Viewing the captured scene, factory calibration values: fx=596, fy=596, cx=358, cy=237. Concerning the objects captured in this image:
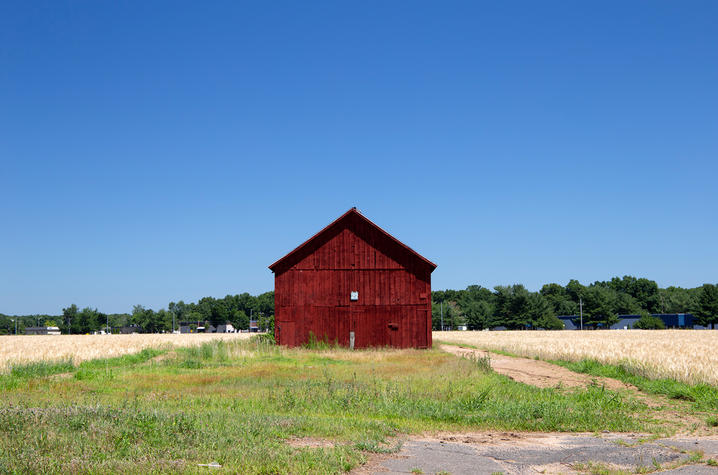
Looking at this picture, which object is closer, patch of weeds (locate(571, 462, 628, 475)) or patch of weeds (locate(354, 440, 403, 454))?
patch of weeds (locate(571, 462, 628, 475))

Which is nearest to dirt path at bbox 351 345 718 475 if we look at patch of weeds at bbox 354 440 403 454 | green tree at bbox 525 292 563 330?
patch of weeds at bbox 354 440 403 454

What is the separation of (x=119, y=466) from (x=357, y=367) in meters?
17.7

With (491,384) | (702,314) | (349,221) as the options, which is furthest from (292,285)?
(702,314)

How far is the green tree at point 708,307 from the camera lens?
122m

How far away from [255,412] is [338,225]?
2398 cm

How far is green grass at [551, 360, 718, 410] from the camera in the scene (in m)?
17.3

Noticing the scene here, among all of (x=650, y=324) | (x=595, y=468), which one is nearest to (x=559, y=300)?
(x=650, y=324)

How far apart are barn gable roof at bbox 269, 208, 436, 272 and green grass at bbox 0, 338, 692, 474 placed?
10.4 metres

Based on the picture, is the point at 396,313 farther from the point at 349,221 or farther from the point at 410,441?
the point at 410,441

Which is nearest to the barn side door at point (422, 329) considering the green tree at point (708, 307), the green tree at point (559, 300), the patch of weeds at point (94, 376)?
the patch of weeds at point (94, 376)

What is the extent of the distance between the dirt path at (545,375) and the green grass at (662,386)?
0.47 m

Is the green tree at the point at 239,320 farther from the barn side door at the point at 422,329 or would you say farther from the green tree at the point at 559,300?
the barn side door at the point at 422,329

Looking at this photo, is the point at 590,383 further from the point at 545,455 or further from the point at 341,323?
the point at 341,323

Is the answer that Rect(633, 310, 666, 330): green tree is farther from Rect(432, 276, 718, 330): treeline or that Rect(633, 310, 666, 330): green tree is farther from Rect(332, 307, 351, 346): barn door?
Rect(332, 307, 351, 346): barn door
